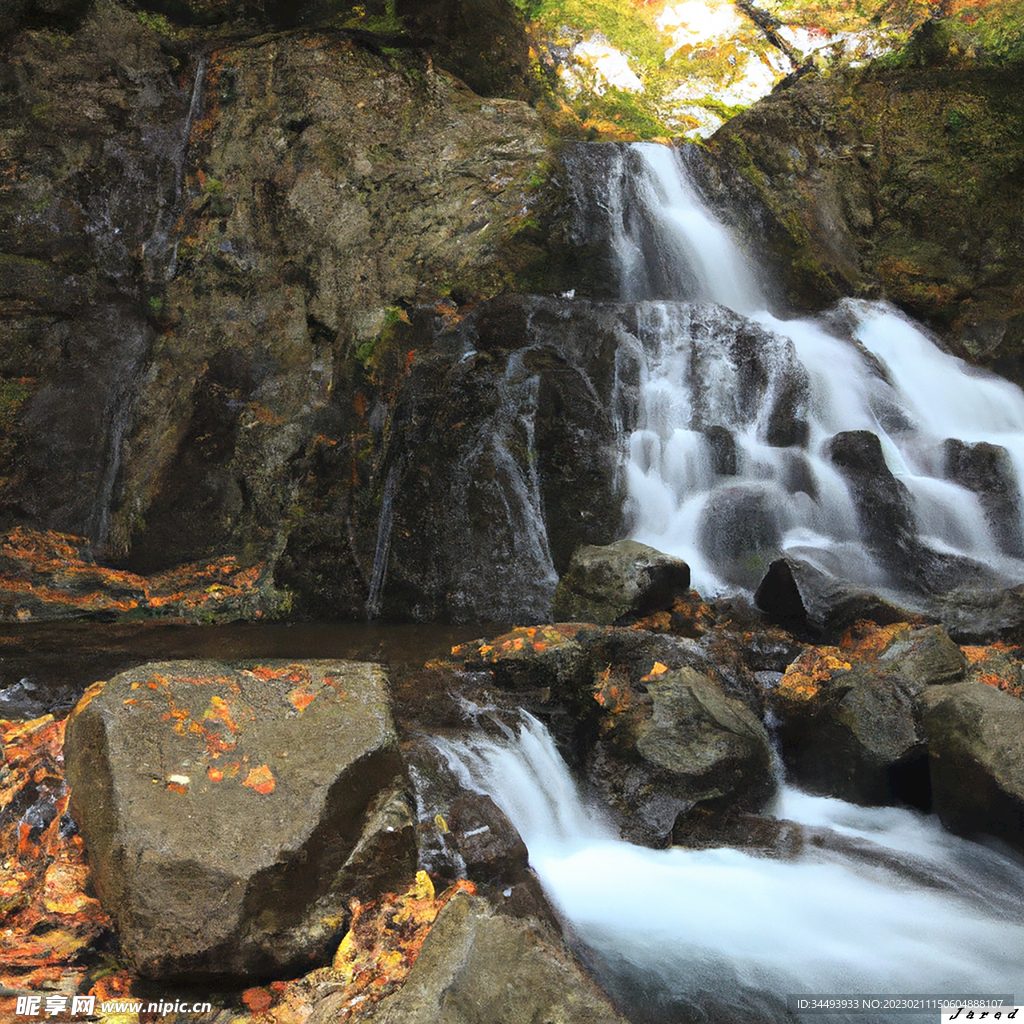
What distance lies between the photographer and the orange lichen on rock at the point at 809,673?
5398 mm

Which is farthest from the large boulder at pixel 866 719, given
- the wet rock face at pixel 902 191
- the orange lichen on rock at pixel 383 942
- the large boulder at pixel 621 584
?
the wet rock face at pixel 902 191

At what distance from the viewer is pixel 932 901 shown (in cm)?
393

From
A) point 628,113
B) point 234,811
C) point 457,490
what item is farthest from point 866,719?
point 628,113

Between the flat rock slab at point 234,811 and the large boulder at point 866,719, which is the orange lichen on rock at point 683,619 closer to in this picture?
the large boulder at point 866,719

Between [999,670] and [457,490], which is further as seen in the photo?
[457,490]

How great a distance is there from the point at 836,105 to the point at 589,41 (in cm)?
697

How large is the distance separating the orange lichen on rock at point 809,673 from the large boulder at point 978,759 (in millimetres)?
827

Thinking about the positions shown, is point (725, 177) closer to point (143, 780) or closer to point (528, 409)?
point (528, 409)

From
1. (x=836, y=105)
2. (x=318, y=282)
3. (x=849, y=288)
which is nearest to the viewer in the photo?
(x=318, y=282)

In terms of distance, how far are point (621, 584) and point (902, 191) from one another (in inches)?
427

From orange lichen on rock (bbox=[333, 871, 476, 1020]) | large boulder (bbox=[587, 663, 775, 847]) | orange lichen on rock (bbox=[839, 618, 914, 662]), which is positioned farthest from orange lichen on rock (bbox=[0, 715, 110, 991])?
orange lichen on rock (bbox=[839, 618, 914, 662])

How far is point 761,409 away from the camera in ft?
31.1

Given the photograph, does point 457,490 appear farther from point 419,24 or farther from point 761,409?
point 419,24

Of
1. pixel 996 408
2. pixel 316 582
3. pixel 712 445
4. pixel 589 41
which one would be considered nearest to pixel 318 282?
pixel 316 582
